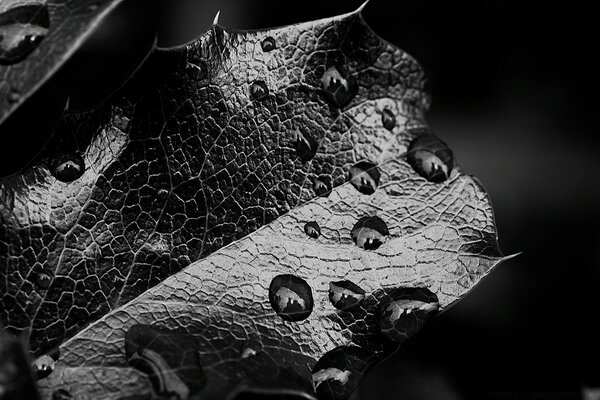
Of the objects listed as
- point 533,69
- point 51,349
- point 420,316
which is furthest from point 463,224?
point 533,69

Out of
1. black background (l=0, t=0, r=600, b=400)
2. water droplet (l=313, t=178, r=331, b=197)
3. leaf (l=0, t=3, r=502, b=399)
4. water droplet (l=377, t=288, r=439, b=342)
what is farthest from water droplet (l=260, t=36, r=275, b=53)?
black background (l=0, t=0, r=600, b=400)

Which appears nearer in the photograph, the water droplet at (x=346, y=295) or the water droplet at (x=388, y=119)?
the water droplet at (x=346, y=295)

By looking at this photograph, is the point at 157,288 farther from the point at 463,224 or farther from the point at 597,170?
the point at 597,170

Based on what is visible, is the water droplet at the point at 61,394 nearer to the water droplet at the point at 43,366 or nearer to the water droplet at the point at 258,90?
the water droplet at the point at 43,366

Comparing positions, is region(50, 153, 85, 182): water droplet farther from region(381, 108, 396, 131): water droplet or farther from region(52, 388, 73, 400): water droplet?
region(381, 108, 396, 131): water droplet

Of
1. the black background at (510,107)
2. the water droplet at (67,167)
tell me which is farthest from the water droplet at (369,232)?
the black background at (510,107)

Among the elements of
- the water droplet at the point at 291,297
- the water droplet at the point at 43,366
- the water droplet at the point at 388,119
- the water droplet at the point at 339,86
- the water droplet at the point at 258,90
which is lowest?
the water droplet at the point at 291,297

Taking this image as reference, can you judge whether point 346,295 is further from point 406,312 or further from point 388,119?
point 388,119
